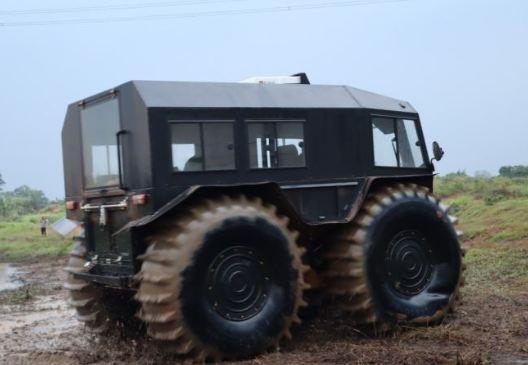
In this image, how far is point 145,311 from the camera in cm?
706

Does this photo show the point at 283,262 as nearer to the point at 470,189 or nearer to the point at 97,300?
the point at 97,300

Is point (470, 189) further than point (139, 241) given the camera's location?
Yes

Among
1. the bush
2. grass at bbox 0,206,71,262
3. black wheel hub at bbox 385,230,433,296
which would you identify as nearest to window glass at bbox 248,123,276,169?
black wheel hub at bbox 385,230,433,296

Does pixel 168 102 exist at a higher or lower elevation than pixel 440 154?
Result: higher

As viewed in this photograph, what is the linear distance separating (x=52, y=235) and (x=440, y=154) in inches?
1238

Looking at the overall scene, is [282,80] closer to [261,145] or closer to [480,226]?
[261,145]

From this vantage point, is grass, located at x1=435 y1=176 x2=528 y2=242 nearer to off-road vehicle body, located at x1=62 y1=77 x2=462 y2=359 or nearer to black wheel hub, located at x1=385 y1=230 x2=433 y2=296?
black wheel hub, located at x1=385 y1=230 x2=433 y2=296

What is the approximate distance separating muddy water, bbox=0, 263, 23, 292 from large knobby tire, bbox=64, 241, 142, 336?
10096 millimetres

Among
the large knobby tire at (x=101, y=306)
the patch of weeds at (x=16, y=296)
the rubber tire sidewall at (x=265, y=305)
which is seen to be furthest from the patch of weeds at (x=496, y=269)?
the patch of weeds at (x=16, y=296)

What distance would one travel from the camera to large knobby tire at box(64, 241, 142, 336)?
896 centimetres

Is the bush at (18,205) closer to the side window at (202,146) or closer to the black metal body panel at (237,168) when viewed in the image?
the black metal body panel at (237,168)

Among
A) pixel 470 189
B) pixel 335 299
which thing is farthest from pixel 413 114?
pixel 470 189

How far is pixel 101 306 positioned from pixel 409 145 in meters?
4.44

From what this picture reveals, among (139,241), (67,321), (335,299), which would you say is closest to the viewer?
(139,241)
